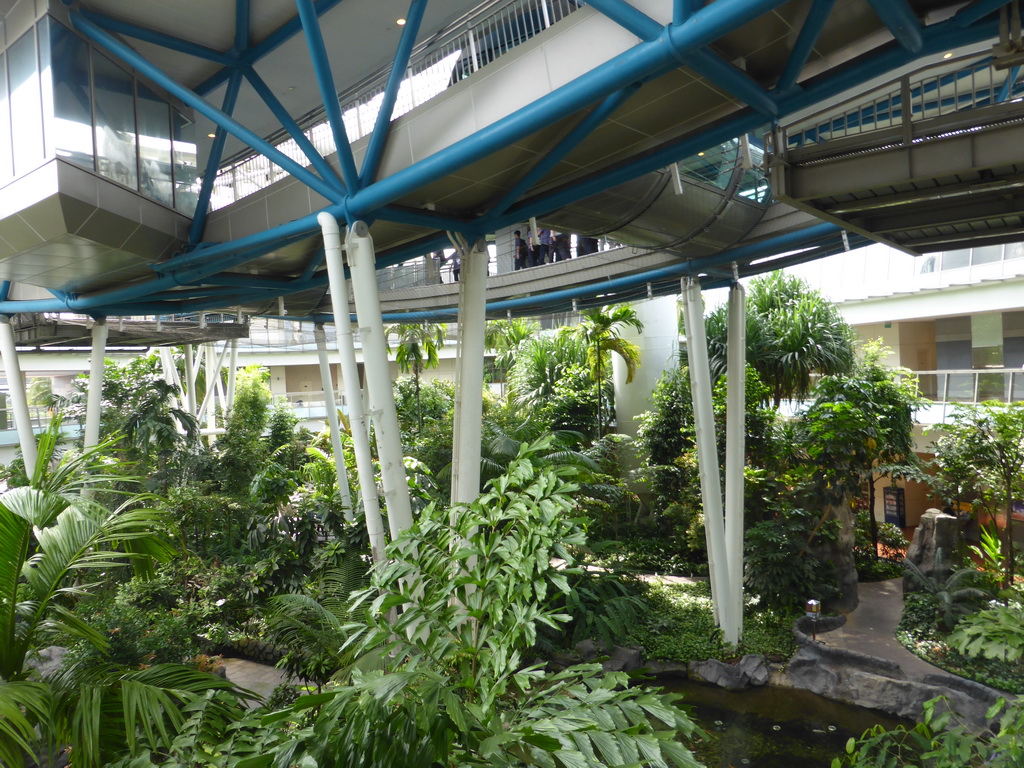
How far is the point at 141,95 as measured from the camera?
31.6 ft

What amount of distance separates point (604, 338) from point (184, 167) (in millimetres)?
9506

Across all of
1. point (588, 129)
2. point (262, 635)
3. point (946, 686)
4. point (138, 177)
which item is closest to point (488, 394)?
point (262, 635)

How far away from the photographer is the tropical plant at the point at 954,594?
979 centimetres

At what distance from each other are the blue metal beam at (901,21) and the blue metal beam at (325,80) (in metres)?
4.27

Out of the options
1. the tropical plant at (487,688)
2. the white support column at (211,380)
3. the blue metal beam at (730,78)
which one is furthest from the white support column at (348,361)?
the white support column at (211,380)

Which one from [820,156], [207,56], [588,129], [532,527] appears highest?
[207,56]

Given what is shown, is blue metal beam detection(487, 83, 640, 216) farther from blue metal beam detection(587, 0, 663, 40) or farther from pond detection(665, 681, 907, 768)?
pond detection(665, 681, 907, 768)

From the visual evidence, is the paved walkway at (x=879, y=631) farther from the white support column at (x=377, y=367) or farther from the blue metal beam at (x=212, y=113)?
the blue metal beam at (x=212, y=113)

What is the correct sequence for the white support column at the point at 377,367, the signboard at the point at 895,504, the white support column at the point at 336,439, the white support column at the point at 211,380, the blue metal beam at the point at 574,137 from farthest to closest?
the white support column at the point at 211,380
the signboard at the point at 895,504
the white support column at the point at 336,439
the white support column at the point at 377,367
the blue metal beam at the point at 574,137

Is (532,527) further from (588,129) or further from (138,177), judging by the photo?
(138,177)

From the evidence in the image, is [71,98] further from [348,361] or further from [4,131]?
[348,361]

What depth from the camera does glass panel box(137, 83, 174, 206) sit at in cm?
952

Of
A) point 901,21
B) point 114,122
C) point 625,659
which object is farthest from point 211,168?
point 625,659

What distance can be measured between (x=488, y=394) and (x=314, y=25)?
16.5 meters
